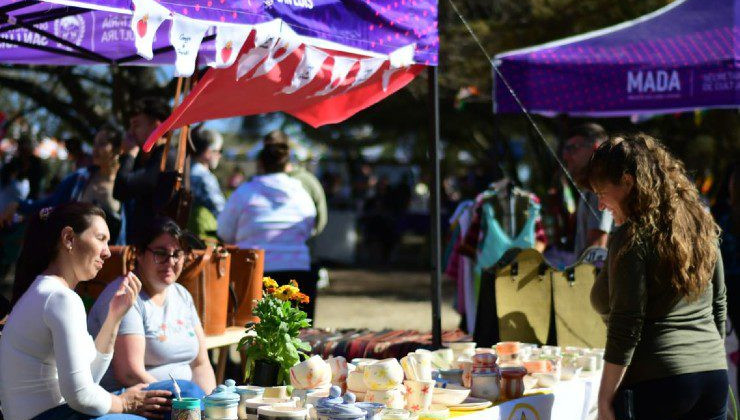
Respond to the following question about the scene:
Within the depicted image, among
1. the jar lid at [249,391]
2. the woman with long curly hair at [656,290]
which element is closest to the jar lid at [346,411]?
the jar lid at [249,391]

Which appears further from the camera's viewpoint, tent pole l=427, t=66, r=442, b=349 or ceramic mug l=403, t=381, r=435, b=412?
tent pole l=427, t=66, r=442, b=349

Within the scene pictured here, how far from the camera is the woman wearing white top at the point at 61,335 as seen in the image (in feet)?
9.83

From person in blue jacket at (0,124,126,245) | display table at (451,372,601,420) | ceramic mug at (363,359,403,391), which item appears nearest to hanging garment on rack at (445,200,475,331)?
person in blue jacket at (0,124,126,245)

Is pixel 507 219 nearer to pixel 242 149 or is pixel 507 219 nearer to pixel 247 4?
pixel 247 4

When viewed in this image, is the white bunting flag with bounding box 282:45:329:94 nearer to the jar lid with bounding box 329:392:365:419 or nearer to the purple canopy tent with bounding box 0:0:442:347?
the purple canopy tent with bounding box 0:0:442:347

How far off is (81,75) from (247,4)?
32.4ft

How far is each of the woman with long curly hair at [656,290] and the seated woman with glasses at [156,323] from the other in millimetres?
1625

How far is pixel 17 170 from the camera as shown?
9.23 metres

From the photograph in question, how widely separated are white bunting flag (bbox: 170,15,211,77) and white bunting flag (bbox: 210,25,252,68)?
5.7 inches

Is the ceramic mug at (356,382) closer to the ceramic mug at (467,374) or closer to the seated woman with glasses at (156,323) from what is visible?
the ceramic mug at (467,374)

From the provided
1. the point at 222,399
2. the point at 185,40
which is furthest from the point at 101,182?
the point at 222,399

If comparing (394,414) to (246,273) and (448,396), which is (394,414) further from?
(246,273)

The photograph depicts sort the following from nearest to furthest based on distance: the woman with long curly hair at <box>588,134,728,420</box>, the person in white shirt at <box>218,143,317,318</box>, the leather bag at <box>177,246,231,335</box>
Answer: the woman with long curly hair at <box>588,134,728,420</box>
the leather bag at <box>177,246,231,335</box>
the person in white shirt at <box>218,143,317,318</box>

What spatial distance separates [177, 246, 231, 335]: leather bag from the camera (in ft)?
15.1
